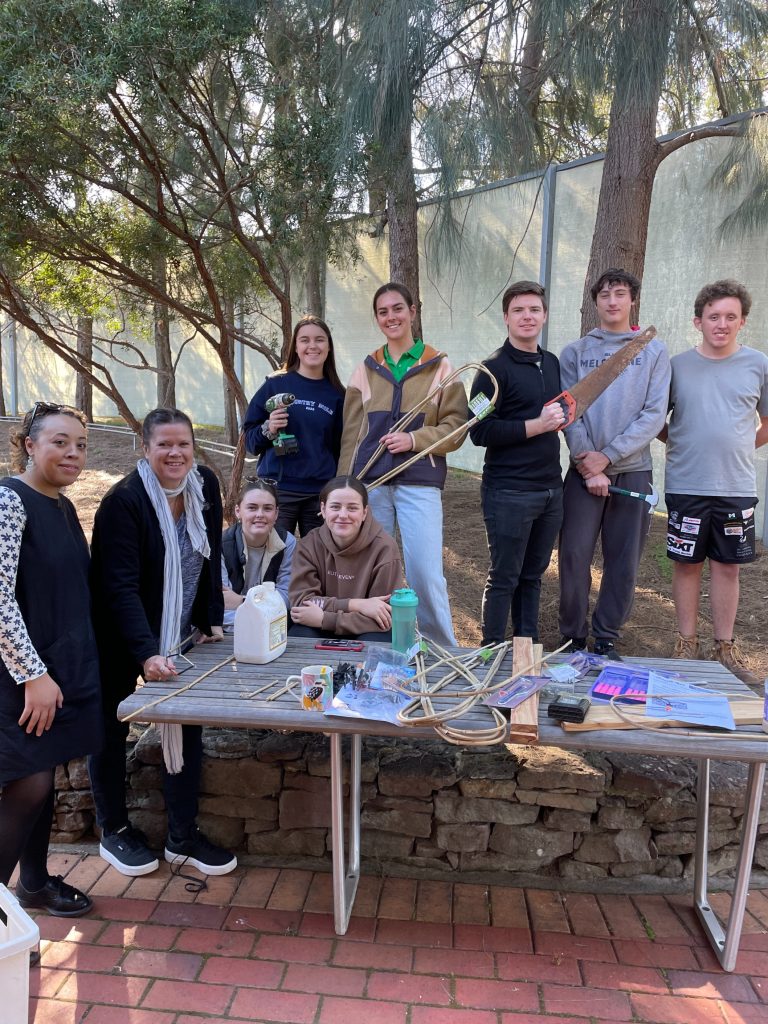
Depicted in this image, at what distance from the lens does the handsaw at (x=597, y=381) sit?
10.1ft

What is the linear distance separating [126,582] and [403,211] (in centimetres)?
432

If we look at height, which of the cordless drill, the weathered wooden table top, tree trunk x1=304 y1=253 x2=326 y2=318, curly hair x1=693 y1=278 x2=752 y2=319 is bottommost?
the weathered wooden table top

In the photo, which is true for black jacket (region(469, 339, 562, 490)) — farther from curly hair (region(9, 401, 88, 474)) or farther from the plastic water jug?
curly hair (region(9, 401, 88, 474))

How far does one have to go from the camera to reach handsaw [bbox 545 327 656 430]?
3068mm

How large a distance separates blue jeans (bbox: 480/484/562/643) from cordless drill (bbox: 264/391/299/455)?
0.83 metres

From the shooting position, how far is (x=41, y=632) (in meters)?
2.01

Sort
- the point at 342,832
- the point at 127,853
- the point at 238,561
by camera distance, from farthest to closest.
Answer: the point at 238,561
the point at 127,853
the point at 342,832

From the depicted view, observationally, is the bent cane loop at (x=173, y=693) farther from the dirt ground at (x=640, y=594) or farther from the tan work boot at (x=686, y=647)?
the dirt ground at (x=640, y=594)

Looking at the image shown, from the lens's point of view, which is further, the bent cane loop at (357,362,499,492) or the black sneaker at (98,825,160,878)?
the bent cane loop at (357,362,499,492)

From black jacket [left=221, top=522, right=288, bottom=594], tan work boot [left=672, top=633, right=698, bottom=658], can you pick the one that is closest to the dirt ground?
tan work boot [left=672, top=633, right=698, bottom=658]

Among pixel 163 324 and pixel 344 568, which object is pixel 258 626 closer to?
pixel 344 568

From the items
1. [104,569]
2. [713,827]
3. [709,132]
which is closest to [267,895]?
[104,569]

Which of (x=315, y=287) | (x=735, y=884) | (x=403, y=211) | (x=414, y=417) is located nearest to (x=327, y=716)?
(x=735, y=884)

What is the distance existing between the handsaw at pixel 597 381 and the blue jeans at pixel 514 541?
33cm
